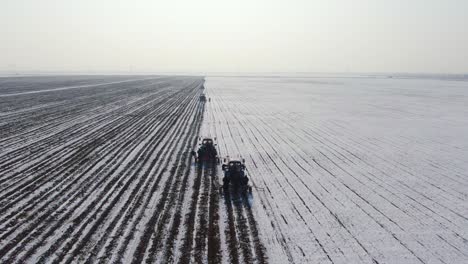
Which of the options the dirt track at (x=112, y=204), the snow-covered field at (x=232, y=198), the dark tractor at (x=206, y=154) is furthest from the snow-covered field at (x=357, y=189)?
the dark tractor at (x=206, y=154)

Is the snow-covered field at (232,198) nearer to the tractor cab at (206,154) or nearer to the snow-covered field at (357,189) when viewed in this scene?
the snow-covered field at (357,189)

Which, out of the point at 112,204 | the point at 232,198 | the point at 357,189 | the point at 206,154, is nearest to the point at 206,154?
the point at 206,154

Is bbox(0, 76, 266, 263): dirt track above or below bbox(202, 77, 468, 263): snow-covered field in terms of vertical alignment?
above

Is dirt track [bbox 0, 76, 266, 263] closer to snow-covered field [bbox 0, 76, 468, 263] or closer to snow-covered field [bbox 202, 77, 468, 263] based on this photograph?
snow-covered field [bbox 0, 76, 468, 263]

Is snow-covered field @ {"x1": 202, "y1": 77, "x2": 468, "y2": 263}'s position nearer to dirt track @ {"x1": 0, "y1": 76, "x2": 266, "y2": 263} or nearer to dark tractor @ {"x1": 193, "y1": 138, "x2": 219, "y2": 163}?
dirt track @ {"x1": 0, "y1": 76, "x2": 266, "y2": 263}

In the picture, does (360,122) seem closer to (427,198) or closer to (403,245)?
(427,198)

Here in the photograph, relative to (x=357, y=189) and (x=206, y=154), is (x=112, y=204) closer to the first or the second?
(x=206, y=154)

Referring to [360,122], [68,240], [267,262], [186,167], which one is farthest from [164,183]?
[360,122]

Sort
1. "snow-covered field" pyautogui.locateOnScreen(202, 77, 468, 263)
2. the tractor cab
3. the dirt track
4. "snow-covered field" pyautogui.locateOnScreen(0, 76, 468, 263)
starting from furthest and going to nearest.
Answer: the tractor cab → "snow-covered field" pyautogui.locateOnScreen(202, 77, 468, 263) → "snow-covered field" pyautogui.locateOnScreen(0, 76, 468, 263) → the dirt track

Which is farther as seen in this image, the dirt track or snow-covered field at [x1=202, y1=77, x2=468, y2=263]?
snow-covered field at [x1=202, y1=77, x2=468, y2=263]

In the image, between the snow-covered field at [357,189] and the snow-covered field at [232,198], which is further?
the snow-covered field at [357,189]

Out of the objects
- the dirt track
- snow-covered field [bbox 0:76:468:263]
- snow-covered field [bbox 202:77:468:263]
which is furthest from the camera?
snow-covered field [bbox 202:77:468:263]

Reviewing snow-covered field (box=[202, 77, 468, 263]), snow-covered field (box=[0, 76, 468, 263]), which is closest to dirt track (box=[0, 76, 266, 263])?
snow-covered field (box=[0, 76, 468, 263])
